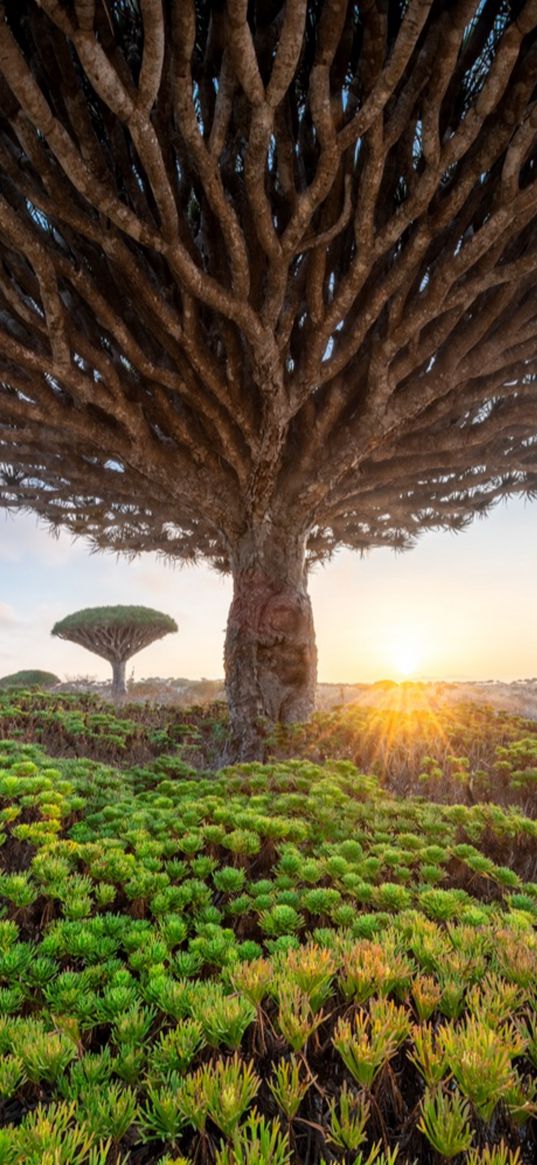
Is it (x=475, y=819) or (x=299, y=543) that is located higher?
(x=299, y=543)

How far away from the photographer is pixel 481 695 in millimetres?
16094

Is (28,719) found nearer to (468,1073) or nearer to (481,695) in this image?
(468,1073)

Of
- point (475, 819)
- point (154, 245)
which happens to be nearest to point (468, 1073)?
point (475, 819)

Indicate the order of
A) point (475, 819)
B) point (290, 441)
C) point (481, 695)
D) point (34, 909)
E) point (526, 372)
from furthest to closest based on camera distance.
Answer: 1. point (481, 695)
2. point (290, 441)
3. point (526, 372)
4. point (475, 819)
5. point (34, 909)

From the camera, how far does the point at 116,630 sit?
18.2m

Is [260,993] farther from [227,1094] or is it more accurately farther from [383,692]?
[383,692]

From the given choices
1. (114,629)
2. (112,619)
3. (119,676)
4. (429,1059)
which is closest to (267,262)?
(429,1059)

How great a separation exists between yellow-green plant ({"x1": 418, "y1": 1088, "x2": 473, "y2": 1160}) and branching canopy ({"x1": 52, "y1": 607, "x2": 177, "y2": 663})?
57.2ft

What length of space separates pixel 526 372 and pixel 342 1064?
26.3ft

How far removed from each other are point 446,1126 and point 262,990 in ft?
1.88

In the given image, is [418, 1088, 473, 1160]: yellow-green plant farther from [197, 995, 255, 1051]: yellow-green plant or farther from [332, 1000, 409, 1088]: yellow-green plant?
[197, 995, 255, 1051]: yellow-green plant

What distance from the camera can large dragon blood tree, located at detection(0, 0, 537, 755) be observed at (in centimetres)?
418

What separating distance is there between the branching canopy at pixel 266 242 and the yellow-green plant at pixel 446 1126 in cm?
505

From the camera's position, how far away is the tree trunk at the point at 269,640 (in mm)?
7977
